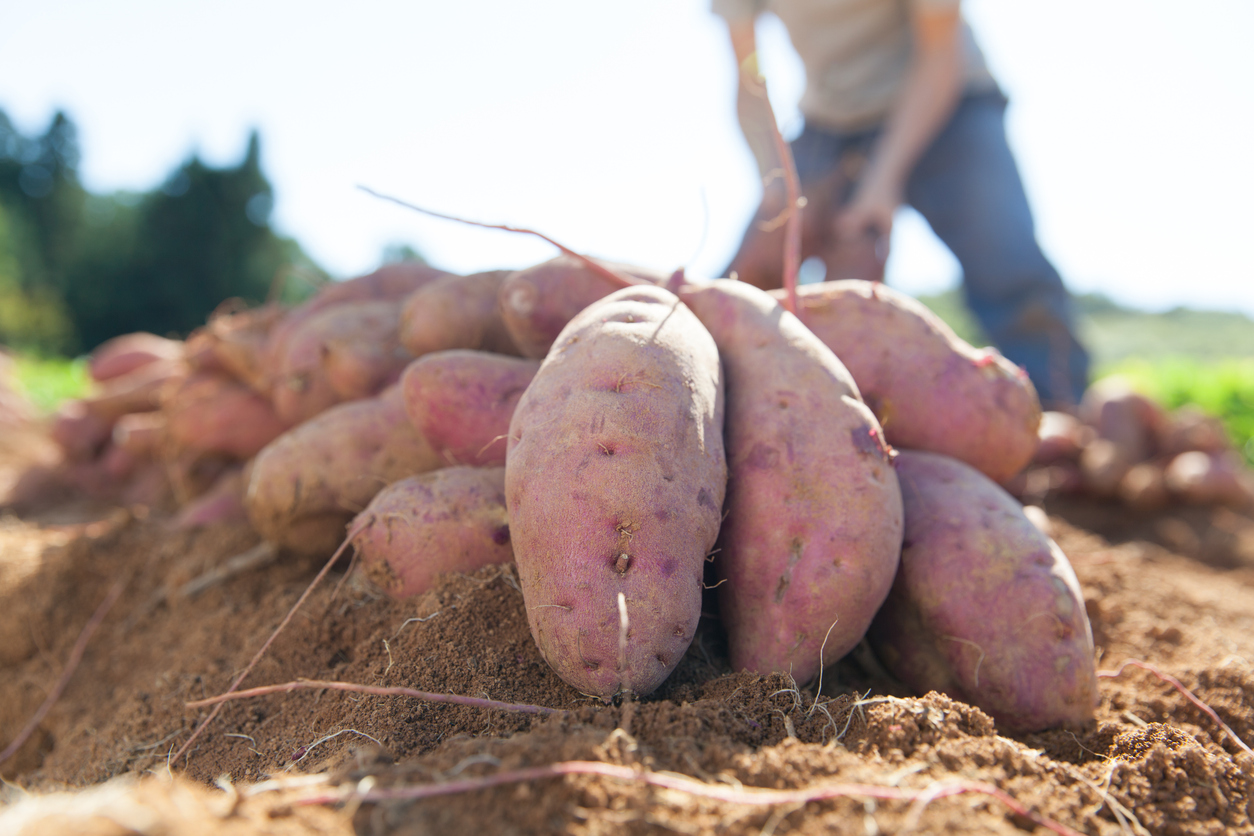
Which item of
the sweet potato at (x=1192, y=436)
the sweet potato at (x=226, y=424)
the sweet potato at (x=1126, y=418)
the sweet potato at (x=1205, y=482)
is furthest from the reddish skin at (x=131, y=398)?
the sweet potato at (x=1192, y=436)

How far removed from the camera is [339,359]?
2377mm

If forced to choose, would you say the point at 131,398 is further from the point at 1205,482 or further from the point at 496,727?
the point at 1205,482

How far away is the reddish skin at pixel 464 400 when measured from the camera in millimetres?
1802

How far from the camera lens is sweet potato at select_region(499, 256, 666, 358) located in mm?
1932

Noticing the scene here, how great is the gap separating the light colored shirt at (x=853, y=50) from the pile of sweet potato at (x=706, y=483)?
2520 millimetres

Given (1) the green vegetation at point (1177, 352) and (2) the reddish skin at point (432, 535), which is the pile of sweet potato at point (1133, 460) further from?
(2) the reddish skin at point (432, 535)

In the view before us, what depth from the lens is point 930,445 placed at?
1877mm

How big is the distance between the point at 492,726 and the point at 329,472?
110 centimetres

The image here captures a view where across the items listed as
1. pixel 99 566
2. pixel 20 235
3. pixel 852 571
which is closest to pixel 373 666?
pixel 852 571

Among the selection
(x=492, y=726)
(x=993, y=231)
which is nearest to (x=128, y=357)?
(x=492, y=726)

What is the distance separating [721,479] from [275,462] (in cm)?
135

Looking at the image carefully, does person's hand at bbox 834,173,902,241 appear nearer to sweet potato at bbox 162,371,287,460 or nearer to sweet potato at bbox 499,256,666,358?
sweet potato at bbox 499,256,666,358

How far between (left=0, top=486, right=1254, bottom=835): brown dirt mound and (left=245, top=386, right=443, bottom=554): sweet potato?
0.51ft

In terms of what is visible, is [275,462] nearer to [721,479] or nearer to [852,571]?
[721,479]
